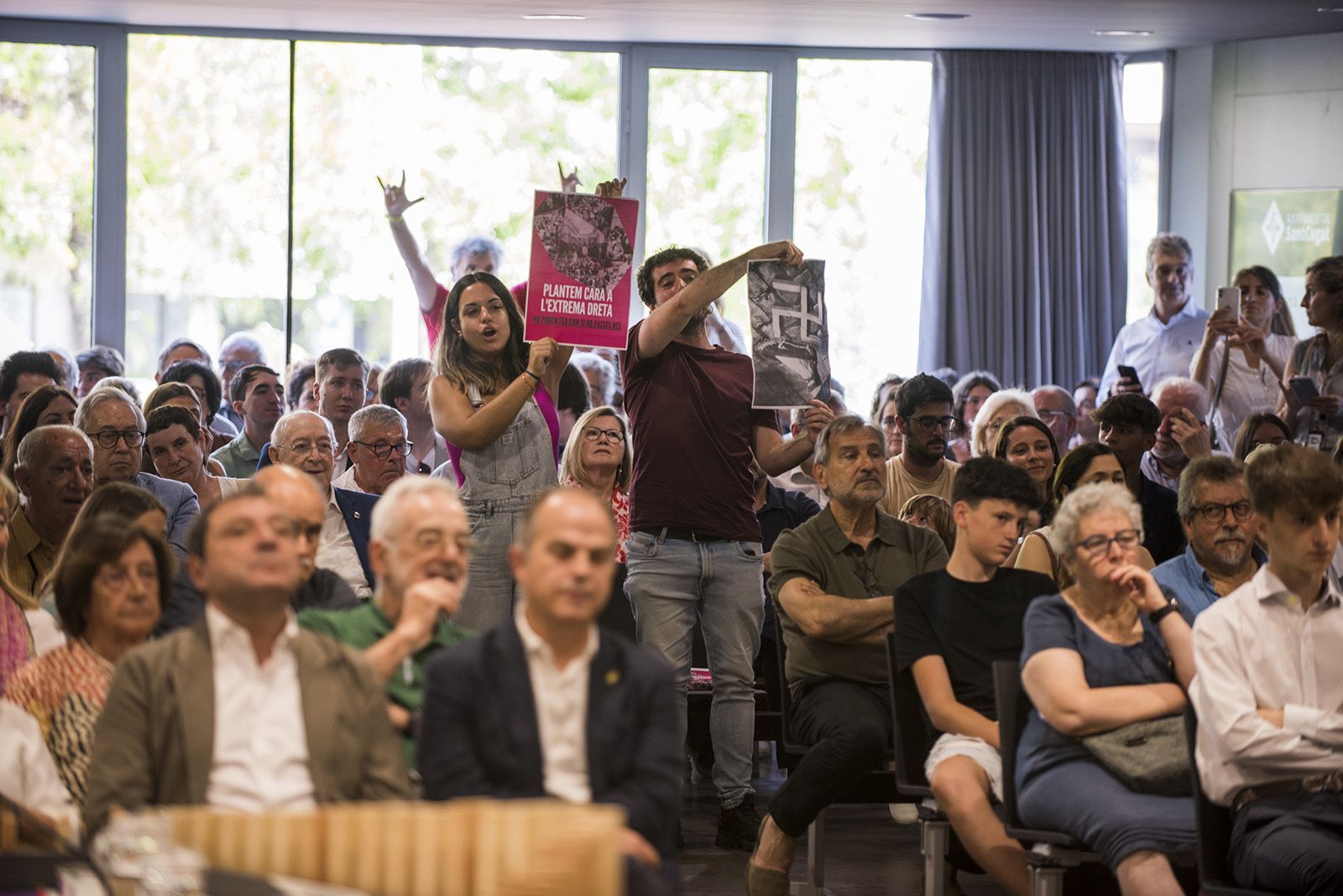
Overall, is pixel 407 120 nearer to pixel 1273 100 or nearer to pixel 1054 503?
pixel 1273 100

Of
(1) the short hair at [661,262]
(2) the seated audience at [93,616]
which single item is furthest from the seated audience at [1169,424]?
(2) the seated audience at [93,616]

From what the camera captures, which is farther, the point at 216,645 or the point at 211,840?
the point at 216,645

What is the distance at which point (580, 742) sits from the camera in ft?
9.03

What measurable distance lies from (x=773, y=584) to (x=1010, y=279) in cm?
593

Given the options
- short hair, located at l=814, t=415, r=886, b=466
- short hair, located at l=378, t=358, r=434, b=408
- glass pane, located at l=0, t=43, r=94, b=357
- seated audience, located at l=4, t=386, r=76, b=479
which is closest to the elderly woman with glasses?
short hair, located at l=814, t=415, r=886, b=466

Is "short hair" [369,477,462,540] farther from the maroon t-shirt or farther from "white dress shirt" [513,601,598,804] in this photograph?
the maroon t-shirt

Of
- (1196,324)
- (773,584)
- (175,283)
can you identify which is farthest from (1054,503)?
(175,283)

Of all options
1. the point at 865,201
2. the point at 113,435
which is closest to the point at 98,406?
the point at 113,435

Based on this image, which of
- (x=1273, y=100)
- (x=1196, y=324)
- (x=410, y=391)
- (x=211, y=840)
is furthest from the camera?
(x=1273, y=100)

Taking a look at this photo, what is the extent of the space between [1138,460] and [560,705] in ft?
10.8

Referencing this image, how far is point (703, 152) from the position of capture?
10.0 metres

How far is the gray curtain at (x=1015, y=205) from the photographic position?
33.1ft

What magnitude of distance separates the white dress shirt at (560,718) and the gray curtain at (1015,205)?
7.60m

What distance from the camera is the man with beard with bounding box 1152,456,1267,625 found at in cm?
430
